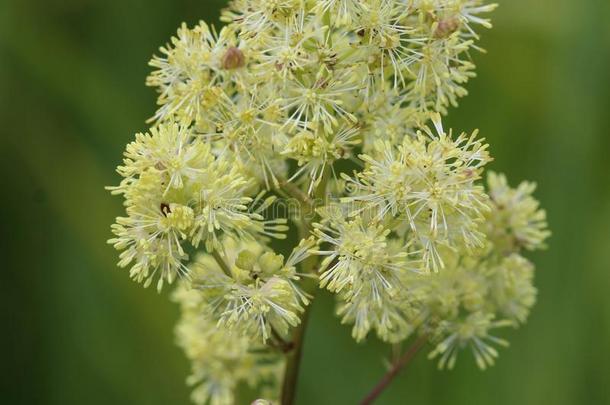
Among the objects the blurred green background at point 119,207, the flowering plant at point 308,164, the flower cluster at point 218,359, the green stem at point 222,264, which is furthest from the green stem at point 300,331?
the blurred green background at point 119,207

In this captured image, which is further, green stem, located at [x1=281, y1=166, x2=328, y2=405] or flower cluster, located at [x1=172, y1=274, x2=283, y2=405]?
flower cluster, located at [x1=172, y1=274, x2=283, y2=405]

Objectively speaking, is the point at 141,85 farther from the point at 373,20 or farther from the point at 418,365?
the point at 373,20

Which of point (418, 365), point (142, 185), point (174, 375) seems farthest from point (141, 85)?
point (142, 185)

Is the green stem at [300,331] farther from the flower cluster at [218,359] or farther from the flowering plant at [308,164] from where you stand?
the flower cluster at [218,359]

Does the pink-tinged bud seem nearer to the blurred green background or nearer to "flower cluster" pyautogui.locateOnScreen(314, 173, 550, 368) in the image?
"flower cluster" pyautogui.locateOnScreen(314, 173, 550, 368)

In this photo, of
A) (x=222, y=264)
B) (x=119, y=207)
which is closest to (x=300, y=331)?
(x=222, y=264)

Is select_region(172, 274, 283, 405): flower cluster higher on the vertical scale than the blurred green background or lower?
lower

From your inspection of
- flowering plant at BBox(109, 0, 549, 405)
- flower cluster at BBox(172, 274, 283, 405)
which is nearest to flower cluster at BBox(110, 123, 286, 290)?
flowering plant at BBox(109, 0, 549, 405)

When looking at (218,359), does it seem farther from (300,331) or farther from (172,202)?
(172,202)
